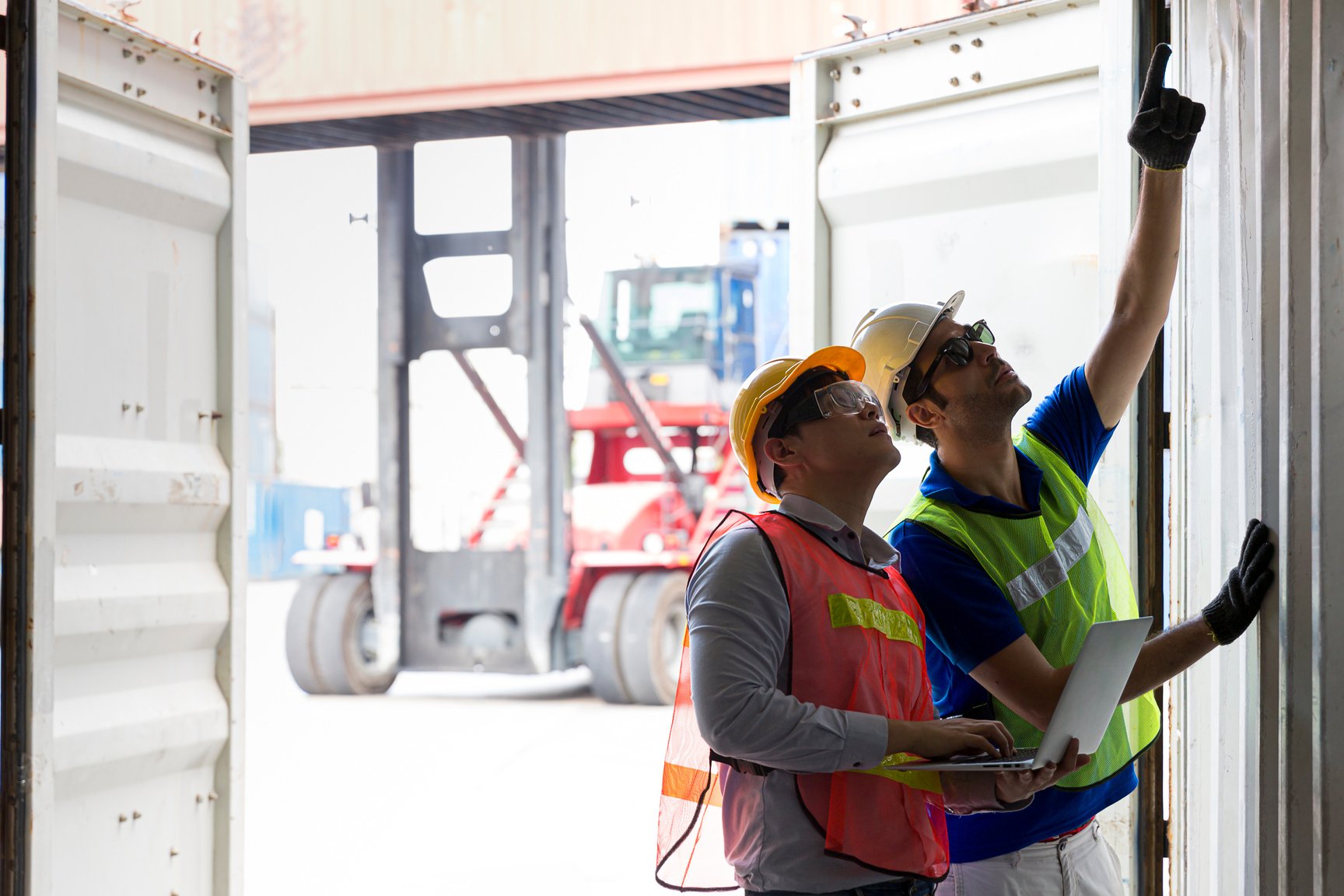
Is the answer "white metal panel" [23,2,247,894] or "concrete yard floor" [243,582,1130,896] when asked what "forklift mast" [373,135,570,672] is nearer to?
"concrete yard floor" [243,582,1130,896]

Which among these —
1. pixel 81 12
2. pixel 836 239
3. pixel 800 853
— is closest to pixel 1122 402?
pixel 800 853

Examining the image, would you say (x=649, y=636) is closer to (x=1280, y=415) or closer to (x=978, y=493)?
(x=978, y=493)

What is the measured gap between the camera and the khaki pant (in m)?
1.94

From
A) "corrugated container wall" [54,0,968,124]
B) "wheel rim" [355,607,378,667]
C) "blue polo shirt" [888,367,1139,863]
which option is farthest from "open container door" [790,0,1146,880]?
"wheel rim" [355,607,378,667]

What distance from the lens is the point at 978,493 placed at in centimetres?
206

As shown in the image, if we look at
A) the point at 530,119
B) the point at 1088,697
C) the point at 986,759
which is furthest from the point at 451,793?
the point at 1088,697

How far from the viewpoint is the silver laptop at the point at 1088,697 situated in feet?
5.37

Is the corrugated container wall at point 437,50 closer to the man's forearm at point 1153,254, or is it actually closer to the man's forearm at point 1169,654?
the man's forearm at point 1153,254

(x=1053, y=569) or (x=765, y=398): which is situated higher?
(x=765, y=398)

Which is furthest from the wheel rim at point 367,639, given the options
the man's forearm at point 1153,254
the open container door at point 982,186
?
the man's forearm at point 1153,254

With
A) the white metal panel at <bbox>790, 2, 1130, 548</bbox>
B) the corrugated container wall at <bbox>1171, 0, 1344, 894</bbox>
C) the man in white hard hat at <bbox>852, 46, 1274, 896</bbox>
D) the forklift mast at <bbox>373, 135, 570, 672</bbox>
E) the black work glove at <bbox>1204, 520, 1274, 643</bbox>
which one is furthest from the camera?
the forklift mast at <bbox>373, 135, 570, 672</bbox>

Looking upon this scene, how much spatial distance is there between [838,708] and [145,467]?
2.16m

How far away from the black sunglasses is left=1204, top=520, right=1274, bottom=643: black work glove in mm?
525

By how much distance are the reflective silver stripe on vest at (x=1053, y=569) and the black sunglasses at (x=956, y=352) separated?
32cm
